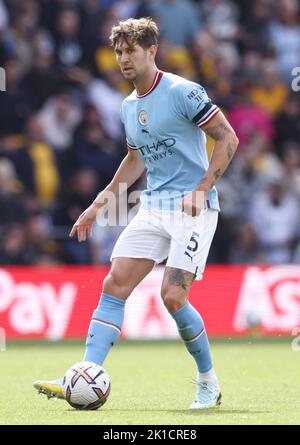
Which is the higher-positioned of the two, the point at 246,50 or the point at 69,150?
the point at 246,50

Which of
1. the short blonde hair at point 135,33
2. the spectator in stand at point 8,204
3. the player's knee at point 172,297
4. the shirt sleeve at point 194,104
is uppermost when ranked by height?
the short blonde hair at point 135,33

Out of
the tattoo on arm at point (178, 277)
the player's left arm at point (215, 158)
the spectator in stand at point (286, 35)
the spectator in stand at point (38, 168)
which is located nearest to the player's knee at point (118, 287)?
the tattoo on arm at point (178, 277)

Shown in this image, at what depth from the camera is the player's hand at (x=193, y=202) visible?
711 centimetres

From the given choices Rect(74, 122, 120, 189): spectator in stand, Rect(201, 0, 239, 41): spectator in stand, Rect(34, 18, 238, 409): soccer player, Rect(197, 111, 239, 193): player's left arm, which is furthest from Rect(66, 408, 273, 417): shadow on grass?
Rect(201, 0, 239, 41): spectator in stand

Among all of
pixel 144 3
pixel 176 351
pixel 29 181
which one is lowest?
pixel 176 351

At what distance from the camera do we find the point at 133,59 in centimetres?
729

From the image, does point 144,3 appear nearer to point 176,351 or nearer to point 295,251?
point 295,251

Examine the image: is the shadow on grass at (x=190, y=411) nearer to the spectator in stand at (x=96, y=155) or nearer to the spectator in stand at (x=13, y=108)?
the spectator in stand at (x=96, y=155)

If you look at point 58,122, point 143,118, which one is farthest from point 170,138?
point 58,122

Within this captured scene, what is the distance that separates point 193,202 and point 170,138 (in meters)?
0.51

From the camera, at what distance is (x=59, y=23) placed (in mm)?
15609
